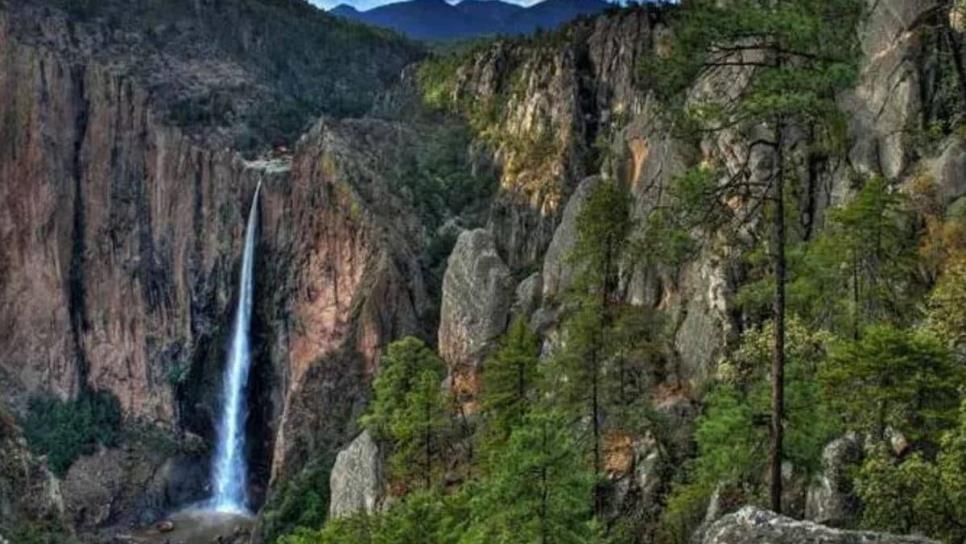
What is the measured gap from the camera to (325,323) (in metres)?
82.0

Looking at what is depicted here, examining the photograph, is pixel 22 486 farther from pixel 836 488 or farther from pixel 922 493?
pixel 922 493

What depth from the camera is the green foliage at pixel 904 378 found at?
2030 centimetres

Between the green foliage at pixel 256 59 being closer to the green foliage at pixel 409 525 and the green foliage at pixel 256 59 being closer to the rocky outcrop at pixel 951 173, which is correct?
the green foliage at pixel 409 525

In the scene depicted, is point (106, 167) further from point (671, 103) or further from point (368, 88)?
point (671, 103)

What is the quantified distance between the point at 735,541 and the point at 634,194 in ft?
123

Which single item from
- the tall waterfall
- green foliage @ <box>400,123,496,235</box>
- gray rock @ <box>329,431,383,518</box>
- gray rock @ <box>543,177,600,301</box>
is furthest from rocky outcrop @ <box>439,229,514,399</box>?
the tall waterfall

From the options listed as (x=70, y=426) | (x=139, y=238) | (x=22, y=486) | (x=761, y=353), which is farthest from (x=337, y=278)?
(x=761, y=353)

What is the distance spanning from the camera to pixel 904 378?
2069cm

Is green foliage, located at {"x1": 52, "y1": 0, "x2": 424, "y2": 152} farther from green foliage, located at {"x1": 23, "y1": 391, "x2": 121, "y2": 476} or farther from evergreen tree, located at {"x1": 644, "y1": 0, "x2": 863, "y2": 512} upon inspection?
evergreen tree, located at {"x1": 644, "y1": 0, "x2": 863, "y2": 512}

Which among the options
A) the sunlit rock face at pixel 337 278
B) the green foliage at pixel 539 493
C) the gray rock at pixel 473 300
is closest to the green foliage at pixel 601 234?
the green foliage at pixel 539 493

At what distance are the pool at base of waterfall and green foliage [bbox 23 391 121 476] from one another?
12065mm

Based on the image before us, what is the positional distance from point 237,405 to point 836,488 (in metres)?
72.2

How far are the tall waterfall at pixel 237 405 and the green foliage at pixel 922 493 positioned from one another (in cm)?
7168

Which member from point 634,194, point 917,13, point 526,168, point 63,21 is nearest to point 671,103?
point 917,13
